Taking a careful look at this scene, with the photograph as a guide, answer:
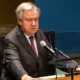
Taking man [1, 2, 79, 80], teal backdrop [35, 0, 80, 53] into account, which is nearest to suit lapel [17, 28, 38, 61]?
man [1, 2, 79, 80]

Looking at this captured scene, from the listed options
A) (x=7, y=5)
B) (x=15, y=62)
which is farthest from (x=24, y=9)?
(x=7, y=5)

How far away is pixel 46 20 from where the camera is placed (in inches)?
185

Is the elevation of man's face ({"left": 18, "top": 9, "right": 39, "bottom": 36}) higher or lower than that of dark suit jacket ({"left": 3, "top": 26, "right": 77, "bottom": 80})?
higher

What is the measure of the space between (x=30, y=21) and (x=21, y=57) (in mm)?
328

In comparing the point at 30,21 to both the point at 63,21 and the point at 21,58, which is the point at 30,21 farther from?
Result: the point at 63,21

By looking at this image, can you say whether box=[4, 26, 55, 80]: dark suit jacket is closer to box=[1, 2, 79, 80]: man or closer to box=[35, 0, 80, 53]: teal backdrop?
box=[1, 2, 79, 80]: man

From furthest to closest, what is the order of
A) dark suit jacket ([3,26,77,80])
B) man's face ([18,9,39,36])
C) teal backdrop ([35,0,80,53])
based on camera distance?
teal backdrop ([35,0,80,53])
man's face ([18,9,39,36])
dark suit jacket ([3,26,77,80])

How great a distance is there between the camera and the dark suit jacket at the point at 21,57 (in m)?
2.37

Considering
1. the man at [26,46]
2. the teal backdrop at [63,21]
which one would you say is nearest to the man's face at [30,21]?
the man at [26,46]

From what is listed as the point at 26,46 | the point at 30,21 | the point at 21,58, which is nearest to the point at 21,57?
the point at 21,58

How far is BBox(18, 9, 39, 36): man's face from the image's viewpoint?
2510 mm

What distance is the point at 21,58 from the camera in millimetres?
2490

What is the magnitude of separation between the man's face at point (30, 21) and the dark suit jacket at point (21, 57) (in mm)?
77

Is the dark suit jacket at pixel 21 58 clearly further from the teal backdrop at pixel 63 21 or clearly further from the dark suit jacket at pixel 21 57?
the teal backdrop at pixel 63 21
